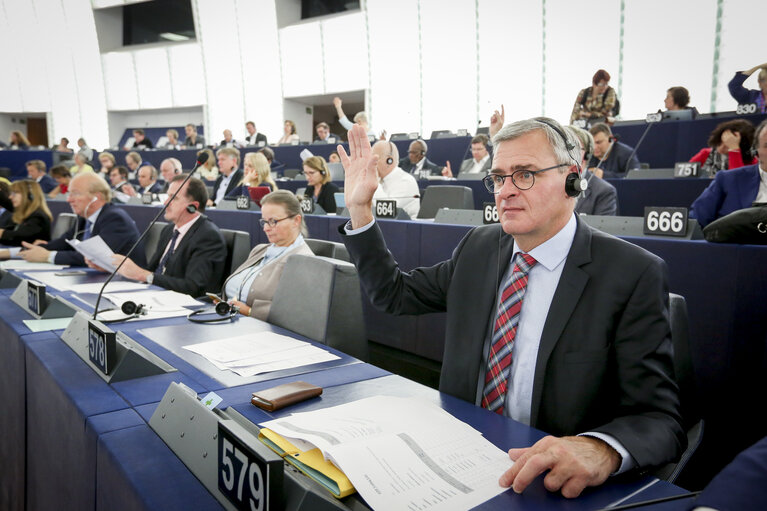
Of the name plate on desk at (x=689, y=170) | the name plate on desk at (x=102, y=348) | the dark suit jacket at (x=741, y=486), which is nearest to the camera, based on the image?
the dark suit jacket at (x=741, y=486)

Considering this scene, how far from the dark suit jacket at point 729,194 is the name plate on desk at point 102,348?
3189 millimetres

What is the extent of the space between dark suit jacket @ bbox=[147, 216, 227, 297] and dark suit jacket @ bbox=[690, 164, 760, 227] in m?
2.86

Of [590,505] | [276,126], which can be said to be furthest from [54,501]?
[276,126]

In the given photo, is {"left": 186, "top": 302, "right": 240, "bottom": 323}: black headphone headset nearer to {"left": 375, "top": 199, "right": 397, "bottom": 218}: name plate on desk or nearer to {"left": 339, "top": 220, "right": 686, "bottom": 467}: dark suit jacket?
{"left": 339, "top": 220, "right": 686, "bottom": 467}: dark suit jacket

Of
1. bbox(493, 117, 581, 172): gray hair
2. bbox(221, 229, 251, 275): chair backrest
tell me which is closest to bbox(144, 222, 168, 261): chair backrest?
A: bbox(221, 229, 251, 275): chair backrest

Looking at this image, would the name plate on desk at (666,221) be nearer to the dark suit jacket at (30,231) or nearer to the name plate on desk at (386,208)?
the name plate on desk at (386,208)

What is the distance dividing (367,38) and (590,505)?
484 inches

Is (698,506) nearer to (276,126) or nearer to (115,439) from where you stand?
(115,439)

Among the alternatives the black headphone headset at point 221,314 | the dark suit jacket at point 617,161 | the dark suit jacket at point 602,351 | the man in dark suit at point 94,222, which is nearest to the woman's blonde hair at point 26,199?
the man in dark suit at point 94,222

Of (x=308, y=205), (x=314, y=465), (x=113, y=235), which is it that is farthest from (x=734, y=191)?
(x=113, y=235)

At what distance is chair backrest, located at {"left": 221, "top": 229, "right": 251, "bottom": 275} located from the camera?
9.48 feet

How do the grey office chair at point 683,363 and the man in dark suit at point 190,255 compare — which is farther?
the man in dark suit at point 190,255

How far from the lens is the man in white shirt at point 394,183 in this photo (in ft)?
14.8

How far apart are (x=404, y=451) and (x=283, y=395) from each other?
12.9 inches
